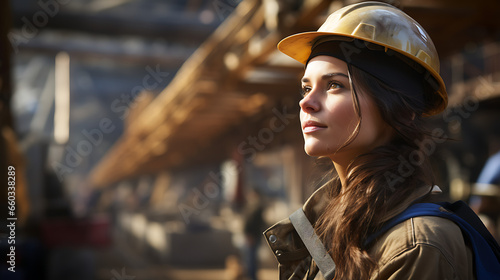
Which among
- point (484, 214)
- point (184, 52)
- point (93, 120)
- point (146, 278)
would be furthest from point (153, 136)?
point (93, 120)

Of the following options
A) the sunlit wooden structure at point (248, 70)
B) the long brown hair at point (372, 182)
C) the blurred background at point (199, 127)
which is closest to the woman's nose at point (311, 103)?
the long brown hair at point (372, 182)

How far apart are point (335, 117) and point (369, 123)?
0.10 meters

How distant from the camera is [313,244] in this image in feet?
4.40

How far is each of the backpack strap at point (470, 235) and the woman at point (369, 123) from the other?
0.02 metres

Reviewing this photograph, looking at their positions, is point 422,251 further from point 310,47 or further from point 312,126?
point 310,47

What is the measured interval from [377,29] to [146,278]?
Answer: 32.6 ft

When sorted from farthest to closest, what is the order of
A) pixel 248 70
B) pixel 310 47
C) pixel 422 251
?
pixel 248 70, pixel 310 47, pixel 422 251

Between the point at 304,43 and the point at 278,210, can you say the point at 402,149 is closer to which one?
the point at 304,43

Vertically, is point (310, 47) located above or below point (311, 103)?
above

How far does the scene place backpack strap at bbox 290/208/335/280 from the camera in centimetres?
127

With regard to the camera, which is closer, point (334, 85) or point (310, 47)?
point (334, 85)

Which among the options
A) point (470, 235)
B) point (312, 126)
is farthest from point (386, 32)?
point (470, 235)

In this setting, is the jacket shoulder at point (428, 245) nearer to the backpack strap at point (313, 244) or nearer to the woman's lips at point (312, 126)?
the backpack strap at point (313, 244)

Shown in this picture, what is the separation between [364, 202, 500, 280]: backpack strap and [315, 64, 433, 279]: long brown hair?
0.12ft
